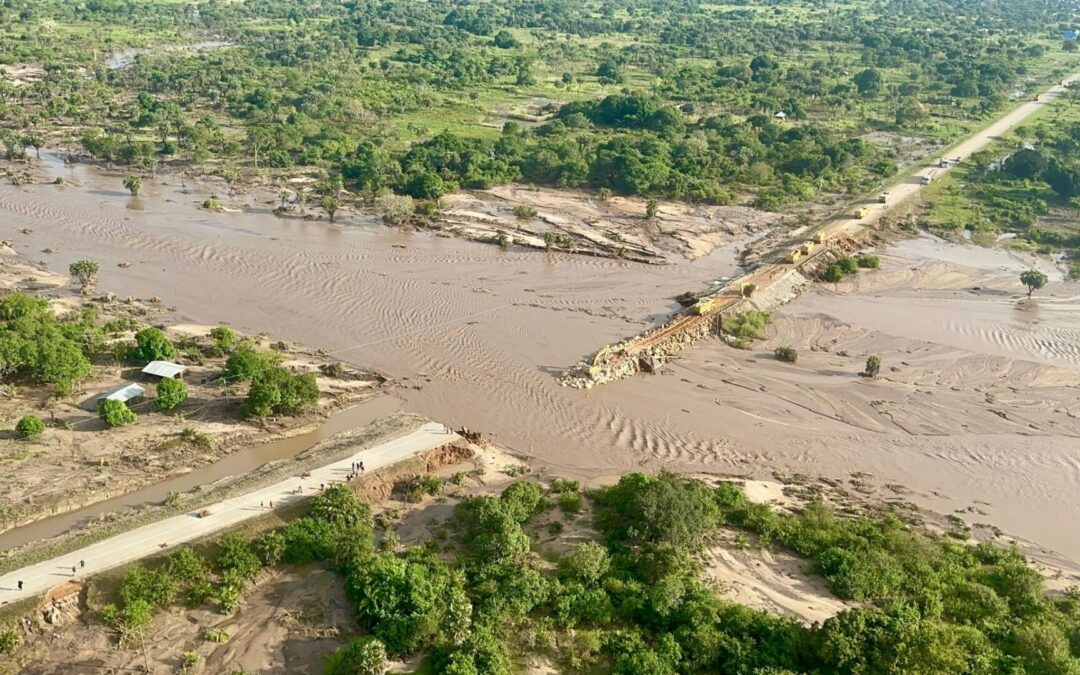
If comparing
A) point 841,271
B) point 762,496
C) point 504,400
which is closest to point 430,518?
point 504,400

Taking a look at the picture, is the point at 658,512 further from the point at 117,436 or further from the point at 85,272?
the point at 85,272

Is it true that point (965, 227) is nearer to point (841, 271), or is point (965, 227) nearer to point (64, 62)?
point (841, 271)

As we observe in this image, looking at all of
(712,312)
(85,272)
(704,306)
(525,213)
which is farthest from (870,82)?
(85,272)

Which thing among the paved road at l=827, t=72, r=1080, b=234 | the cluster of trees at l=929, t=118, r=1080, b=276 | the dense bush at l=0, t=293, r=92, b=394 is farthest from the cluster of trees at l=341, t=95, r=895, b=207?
the dense bush at l=0, t=293, r=92, b=394

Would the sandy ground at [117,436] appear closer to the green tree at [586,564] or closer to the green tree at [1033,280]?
the green tree at [586,564]

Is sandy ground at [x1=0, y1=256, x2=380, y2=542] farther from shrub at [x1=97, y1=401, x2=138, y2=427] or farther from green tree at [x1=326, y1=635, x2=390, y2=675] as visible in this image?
green tree at [x1=326, y1=635, x2=390, y2=675]

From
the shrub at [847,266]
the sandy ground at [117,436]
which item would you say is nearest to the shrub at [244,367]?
the sandy ground at [117,436]
